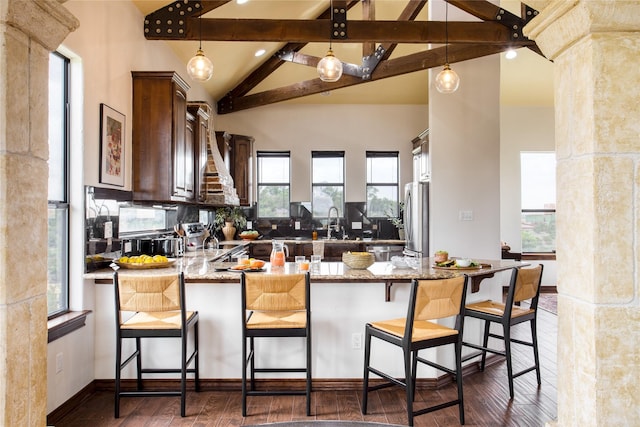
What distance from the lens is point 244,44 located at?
5.37 metres

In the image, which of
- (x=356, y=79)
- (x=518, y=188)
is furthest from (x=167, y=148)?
(x=518, y=188)

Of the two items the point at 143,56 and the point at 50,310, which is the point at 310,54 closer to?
the point at 143,56

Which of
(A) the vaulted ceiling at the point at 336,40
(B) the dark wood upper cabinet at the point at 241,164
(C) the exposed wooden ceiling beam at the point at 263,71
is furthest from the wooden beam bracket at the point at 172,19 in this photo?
(B) the dark wood upper cabinet at the point at 241,164

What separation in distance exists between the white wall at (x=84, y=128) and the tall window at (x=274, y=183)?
3.83 metres

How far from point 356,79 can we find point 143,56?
2598 millimetres

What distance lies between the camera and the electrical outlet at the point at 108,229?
331cm

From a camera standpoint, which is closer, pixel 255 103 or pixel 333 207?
pixel 255 103

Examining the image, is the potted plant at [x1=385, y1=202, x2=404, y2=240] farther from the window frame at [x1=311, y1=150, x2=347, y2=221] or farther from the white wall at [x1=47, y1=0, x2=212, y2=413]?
the white wall at [x1=47, y1=0, x2=212, y2=413]

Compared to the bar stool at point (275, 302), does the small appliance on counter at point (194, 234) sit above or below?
above

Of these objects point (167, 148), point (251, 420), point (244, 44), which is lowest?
point (251, 420)

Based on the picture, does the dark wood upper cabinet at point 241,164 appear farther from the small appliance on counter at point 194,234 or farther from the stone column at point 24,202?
the stone column at point 24,202

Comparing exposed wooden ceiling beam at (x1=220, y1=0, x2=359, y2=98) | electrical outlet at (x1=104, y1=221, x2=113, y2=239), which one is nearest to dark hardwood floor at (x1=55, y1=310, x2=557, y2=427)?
electrical outlet at (x1=104, y1=221, x2=113, y2=239)

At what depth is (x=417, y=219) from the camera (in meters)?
5.12

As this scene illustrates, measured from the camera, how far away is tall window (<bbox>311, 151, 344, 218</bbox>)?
7.21 m
